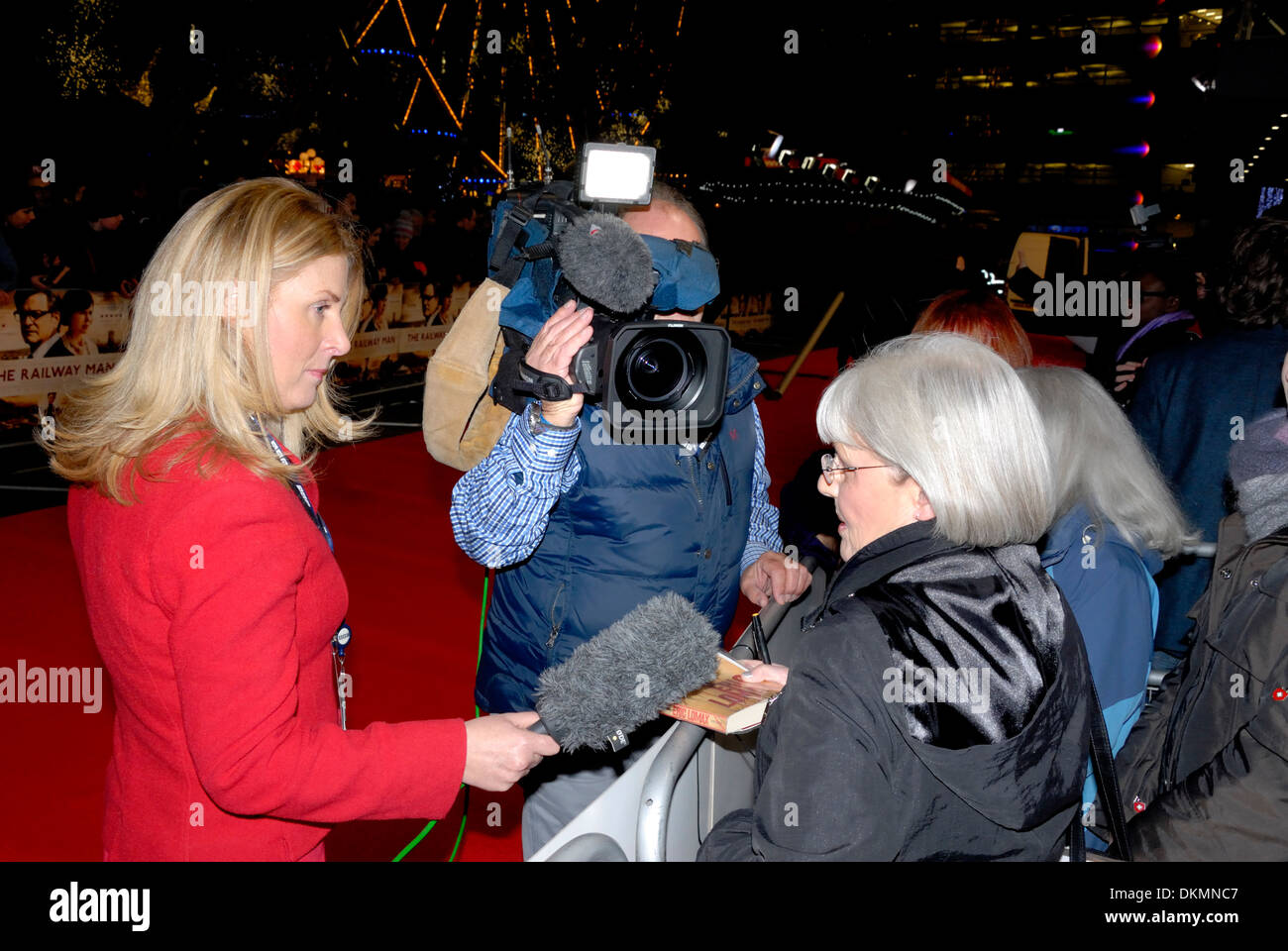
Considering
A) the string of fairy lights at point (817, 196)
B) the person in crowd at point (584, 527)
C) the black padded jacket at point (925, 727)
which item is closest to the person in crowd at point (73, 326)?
the person in crowd at point (584, 527)

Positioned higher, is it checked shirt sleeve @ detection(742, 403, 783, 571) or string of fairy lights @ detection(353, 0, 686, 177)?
string of fairy lights @ detection(353, 0, 686, 177)

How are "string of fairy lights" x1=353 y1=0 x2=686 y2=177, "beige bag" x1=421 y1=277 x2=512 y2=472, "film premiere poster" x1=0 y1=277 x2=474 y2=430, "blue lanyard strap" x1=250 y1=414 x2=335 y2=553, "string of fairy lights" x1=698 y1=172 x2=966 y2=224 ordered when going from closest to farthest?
"blue lanyard strap" x1=250 y1=414 x2=335 y2=553 → "beige bag" x1=421 y1=277 x2=512 y2=472 → "film premiere poster" x1=0 y1=277 x2=474 y2=430 → "string of fairy lights" x1=353 y1=0 x2=686 y2=177 → "string of fairy lights" x1=698 y1=172 x2=966 y2=224

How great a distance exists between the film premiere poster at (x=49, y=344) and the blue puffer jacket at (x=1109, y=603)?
7.03m

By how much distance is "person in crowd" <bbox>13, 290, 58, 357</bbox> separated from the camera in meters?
6.95

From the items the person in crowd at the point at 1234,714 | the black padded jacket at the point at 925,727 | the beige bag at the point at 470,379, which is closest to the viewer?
the black padded jacket at the point at 925,727

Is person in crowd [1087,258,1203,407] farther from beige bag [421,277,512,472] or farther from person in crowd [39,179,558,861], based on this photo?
person in crowd [39,179,558,861]

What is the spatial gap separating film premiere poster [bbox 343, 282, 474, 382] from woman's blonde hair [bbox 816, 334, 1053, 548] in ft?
28.3

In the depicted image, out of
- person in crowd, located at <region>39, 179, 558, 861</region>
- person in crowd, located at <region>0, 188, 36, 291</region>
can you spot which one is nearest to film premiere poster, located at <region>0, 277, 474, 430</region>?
person in crowd, located at <region>0, 188, 36, 291</region>

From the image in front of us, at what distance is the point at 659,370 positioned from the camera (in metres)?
1.81

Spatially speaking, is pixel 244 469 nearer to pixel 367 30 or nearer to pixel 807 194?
pixel 367 30

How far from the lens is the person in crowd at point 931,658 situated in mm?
1256

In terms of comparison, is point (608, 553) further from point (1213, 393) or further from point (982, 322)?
point (1213, 393)

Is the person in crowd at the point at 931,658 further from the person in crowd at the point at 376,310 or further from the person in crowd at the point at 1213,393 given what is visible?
the person in crowd at the point at 376,310
